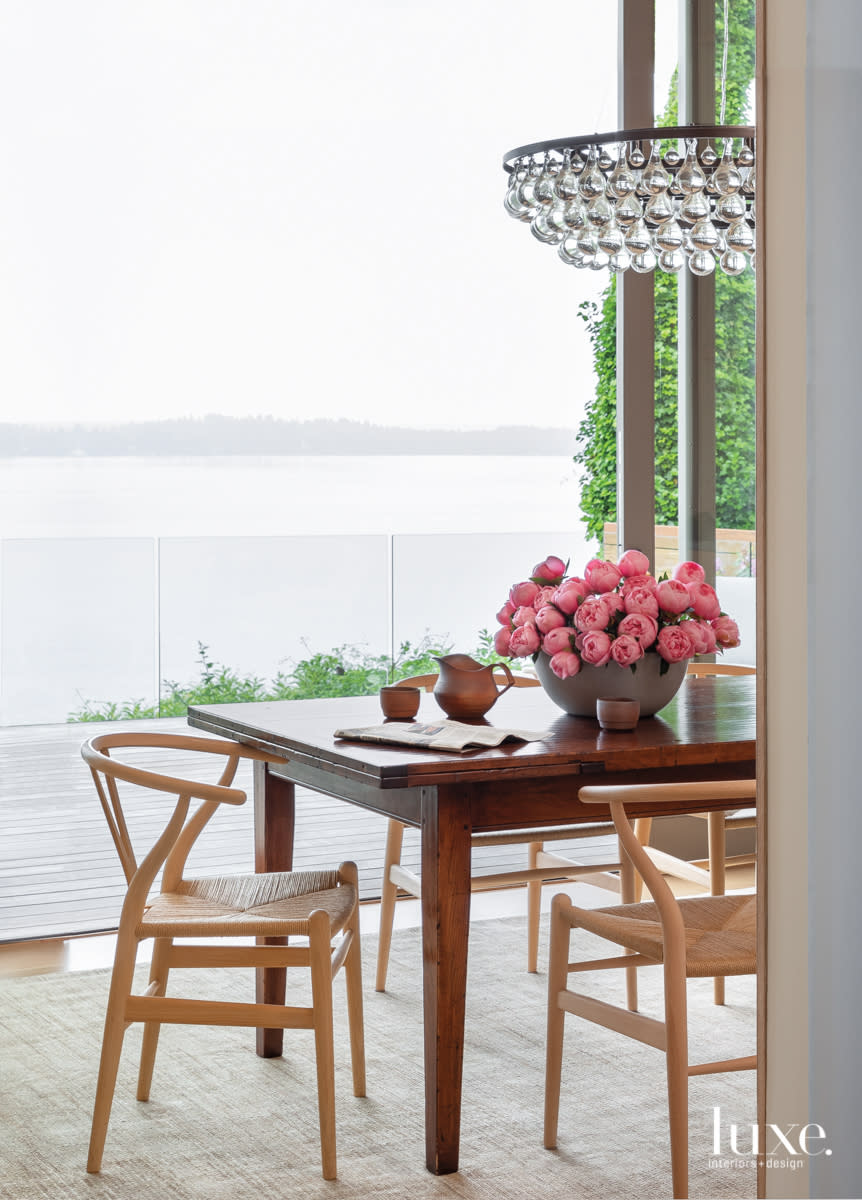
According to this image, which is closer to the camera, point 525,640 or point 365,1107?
point 365,1107

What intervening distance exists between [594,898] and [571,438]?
1.56 m

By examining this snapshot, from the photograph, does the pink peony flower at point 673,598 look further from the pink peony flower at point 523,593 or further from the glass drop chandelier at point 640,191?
the glass drop chandelier at point 640,191

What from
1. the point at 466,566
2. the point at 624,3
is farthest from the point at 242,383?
the point at 624,3

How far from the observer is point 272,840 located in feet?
10.7

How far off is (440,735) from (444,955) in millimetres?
433

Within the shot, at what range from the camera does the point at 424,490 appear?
15.1ft

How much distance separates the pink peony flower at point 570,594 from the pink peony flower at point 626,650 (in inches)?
5.7

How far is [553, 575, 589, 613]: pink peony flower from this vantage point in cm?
314

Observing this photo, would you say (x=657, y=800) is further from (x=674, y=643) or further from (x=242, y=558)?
(x=242, y=558)

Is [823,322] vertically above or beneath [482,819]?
above

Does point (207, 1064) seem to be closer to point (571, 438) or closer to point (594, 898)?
point (594, 898)

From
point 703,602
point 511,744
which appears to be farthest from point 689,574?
point 511,744

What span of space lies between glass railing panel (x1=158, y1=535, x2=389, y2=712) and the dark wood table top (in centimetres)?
88

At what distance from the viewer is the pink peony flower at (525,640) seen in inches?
124
